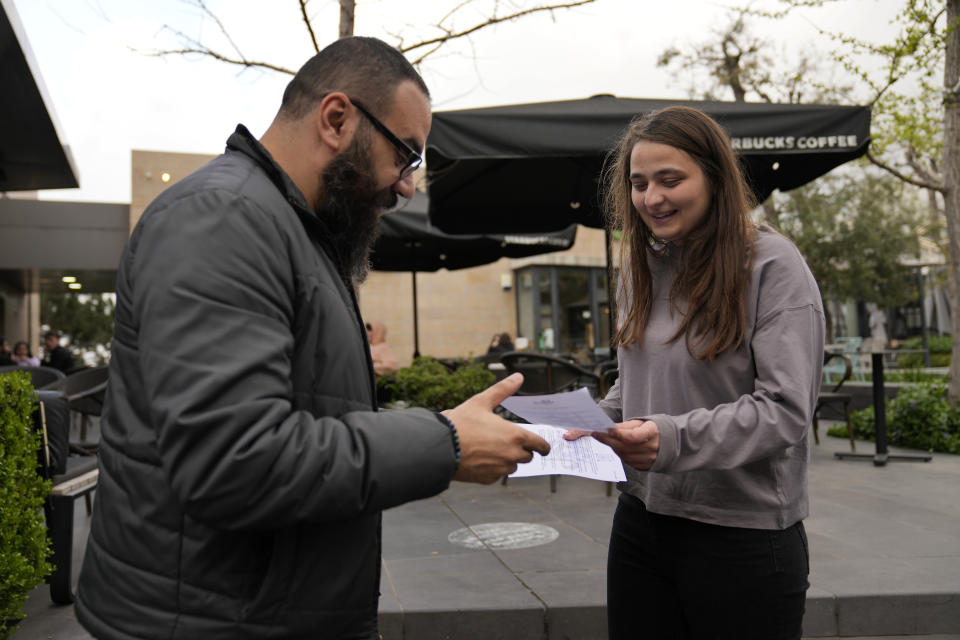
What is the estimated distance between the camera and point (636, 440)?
157 cm

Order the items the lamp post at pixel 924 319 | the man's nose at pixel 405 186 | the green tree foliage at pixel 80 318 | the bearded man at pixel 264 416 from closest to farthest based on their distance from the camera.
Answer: the bearded man at pixel 264 416
the man's nose at pixel 405 186
the lamp post at pixel 924 319
the green tree foliage at pixel 80 318

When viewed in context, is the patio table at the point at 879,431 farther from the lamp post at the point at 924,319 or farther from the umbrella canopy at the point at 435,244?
the lamp post at the point at 924,319

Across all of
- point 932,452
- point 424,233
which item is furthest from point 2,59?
point 932,452

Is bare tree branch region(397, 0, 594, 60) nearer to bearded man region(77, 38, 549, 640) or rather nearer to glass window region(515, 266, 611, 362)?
bearded man region(77, 38, 549, 640)

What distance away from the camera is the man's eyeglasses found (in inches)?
51.7

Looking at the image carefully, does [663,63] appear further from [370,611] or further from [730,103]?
[370,611]

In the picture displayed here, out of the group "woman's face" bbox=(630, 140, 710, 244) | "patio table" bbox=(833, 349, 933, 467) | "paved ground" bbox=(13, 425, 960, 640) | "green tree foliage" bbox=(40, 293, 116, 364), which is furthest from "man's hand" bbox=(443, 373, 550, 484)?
"green tree foliage" bbox=(40, 293, 116, 364)

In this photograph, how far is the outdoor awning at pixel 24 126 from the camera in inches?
306

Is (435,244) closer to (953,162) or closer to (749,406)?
(953,162)

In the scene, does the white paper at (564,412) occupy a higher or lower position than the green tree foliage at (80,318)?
lower

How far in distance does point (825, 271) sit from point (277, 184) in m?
25.1

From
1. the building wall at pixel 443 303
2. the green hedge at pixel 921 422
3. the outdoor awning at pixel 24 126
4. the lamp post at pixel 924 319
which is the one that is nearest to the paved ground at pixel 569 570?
the green hedge at pixel 921 422

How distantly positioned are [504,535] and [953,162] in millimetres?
7006

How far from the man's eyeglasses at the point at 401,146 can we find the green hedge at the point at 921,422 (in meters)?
7.45
